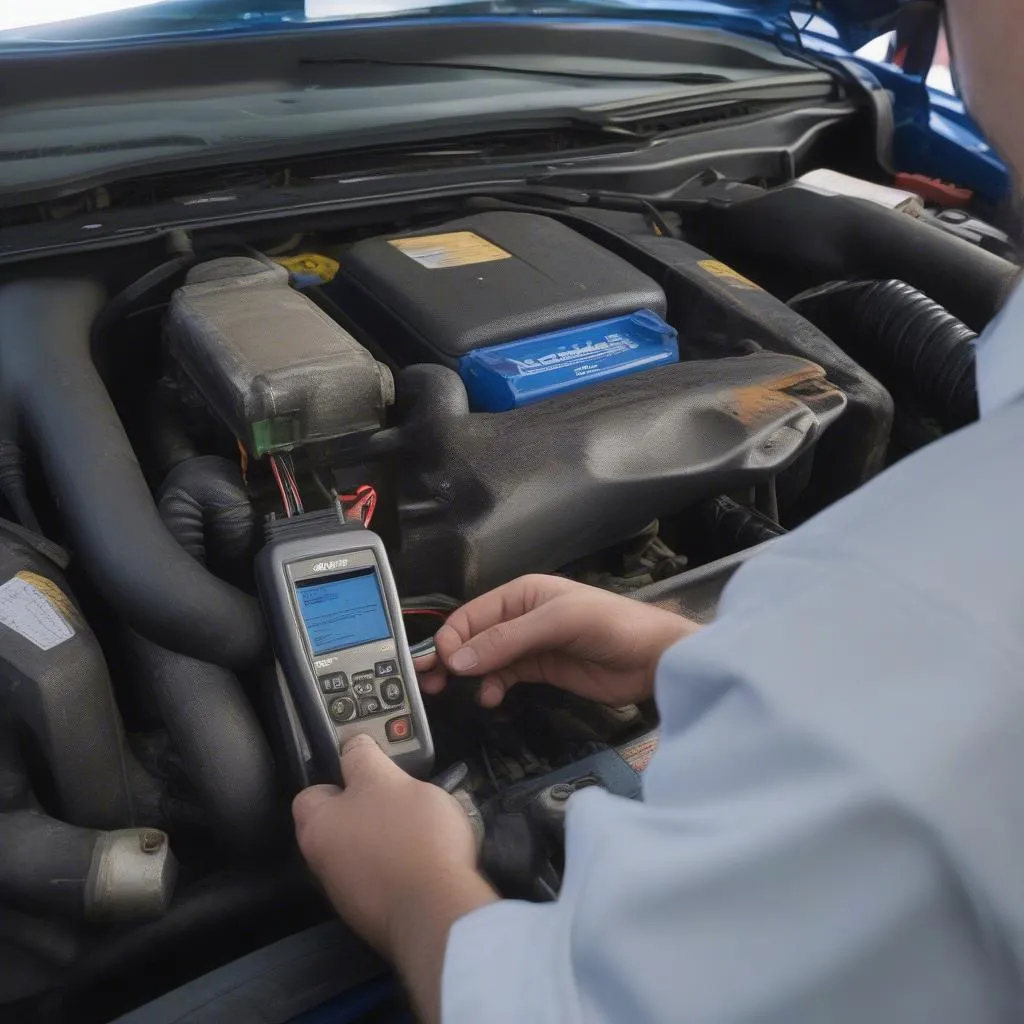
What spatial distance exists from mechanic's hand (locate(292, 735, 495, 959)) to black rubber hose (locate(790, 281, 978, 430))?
34.2 inches

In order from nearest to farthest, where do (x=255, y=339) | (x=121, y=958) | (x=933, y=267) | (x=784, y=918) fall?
1. (x=784, y=918)
2. (x=121, y=958)
3. (x=255, y=339)
4. (x=933, y=267)

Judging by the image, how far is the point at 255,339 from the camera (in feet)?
3.10

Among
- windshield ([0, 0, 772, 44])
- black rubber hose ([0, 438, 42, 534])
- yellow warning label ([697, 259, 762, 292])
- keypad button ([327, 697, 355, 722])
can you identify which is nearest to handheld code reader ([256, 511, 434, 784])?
keypad button ([327, 697, 355, 722])

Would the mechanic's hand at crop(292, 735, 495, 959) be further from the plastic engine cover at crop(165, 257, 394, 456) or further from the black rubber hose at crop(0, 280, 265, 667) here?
the plastic engine cover at crop(165, 257, 394, 456)

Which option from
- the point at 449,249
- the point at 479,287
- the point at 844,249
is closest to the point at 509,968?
the point at 479,287

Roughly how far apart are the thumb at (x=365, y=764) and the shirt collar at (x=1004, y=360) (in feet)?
1.56

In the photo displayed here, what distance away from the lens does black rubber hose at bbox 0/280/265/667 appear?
824 mm

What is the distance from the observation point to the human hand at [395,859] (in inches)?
24.1

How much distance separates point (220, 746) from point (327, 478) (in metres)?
0.28

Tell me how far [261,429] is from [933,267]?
38.3 inches

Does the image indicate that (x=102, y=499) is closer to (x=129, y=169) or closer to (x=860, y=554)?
(x=129, y=169)

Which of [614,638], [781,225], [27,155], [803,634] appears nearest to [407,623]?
[614,638]

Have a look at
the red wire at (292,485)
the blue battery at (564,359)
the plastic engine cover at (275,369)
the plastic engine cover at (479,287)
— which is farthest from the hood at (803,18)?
the red wire at (292,485)

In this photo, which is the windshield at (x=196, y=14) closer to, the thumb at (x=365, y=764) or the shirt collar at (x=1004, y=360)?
the thumb at (x=365, y=764)
